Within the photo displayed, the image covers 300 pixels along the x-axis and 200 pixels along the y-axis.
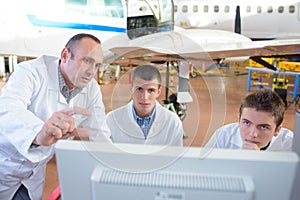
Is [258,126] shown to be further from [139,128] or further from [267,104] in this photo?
[139,128]

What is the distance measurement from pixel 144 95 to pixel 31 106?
0.42m

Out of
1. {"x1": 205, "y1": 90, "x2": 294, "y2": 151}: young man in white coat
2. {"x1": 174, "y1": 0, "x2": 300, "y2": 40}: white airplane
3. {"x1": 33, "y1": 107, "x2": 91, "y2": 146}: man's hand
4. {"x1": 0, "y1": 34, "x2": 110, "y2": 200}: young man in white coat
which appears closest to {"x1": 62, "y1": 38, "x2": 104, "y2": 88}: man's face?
{"x1": 0, "y1": 34, "x2": 110, "y2": 200}: young man in white coat

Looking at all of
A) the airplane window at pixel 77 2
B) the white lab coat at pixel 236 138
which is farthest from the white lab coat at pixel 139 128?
the airplane window at pixel 77 2

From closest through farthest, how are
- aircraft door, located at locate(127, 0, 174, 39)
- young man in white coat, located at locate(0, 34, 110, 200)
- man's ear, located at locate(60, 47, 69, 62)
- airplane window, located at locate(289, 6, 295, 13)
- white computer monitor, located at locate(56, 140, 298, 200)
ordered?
white computer monitor, located at locate(56, 140, 298, 200) < young man in white coat, located at locate(0, 34, 110, 200) < man's ear, located at locate(60, 47, 69, 62) < aircraft door, located at locate(127, 0, 174, 39) < airplane window, located at locate(289, 6, 295, 13)

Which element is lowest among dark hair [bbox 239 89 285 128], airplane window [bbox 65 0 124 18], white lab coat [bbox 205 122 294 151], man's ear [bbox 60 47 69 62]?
white lab coat [bbox 205 122 294 151]

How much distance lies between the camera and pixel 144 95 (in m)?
0.95

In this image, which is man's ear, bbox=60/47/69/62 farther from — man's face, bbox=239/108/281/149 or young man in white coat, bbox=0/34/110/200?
man's face, bbox=239/108/281/149

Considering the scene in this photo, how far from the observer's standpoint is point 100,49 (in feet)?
2.69

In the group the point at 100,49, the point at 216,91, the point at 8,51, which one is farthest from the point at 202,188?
the point at 8,51

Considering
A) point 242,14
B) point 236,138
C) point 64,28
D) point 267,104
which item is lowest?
point 236,138

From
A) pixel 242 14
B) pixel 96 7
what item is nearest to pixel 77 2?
pixel 96 7

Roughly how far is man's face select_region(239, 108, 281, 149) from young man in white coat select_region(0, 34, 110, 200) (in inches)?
16.5

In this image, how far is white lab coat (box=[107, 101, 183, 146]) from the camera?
84cm

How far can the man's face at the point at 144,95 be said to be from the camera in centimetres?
86
